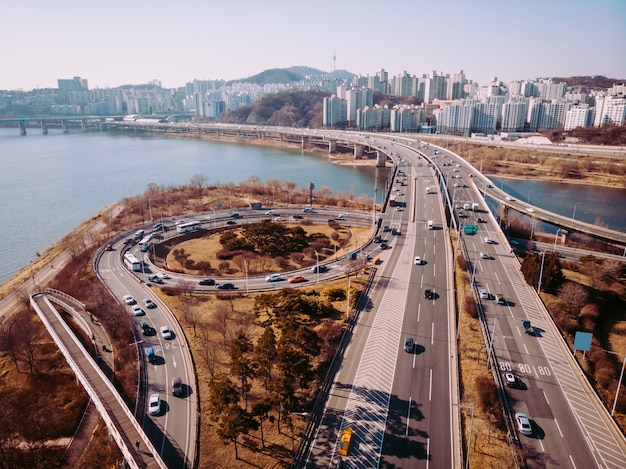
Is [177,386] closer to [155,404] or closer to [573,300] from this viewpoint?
[155,404]

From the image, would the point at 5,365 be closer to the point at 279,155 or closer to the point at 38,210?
the point at 38,210

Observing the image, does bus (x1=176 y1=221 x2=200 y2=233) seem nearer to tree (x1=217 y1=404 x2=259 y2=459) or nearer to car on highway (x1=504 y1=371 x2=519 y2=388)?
tree (x1=217 y1=404 x2=259 y2=459)

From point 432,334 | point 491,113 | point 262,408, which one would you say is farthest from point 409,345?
point 491,113

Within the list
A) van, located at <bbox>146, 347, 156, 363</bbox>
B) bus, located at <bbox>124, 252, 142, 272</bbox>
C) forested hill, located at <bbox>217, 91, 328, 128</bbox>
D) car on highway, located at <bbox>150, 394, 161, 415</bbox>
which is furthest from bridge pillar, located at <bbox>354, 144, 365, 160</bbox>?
car on highway, located at <bbox>150, 394, 161, 415</bbox>

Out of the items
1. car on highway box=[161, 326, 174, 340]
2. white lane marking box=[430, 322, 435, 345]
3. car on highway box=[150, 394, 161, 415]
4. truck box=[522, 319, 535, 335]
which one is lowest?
car on highway box=[150, 394, 161, 415]

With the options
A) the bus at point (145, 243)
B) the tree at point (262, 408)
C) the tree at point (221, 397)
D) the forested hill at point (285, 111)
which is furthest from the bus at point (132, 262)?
the forested hill at point (285, 111)

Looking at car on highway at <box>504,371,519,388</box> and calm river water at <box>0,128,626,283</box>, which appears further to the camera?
calm river water at <box>0,128,626,283</box>

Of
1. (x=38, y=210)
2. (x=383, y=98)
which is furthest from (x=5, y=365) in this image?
(x=383, y=98)

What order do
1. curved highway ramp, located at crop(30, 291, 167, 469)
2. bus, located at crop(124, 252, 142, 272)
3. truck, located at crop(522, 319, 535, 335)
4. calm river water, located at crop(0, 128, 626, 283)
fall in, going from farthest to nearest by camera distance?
1. calm river water, located at crop(0, 128, 626, 283)
2. bus, located at crop(124, 252, 142, 272)
3. truck, located at crop(522, 319, 535, 335)
4. curved highway ramp, located at crop(30, 291, 167, 469)

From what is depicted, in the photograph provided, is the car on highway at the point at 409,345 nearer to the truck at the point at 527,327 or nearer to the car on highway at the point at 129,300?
the truck at the point at 527,327
